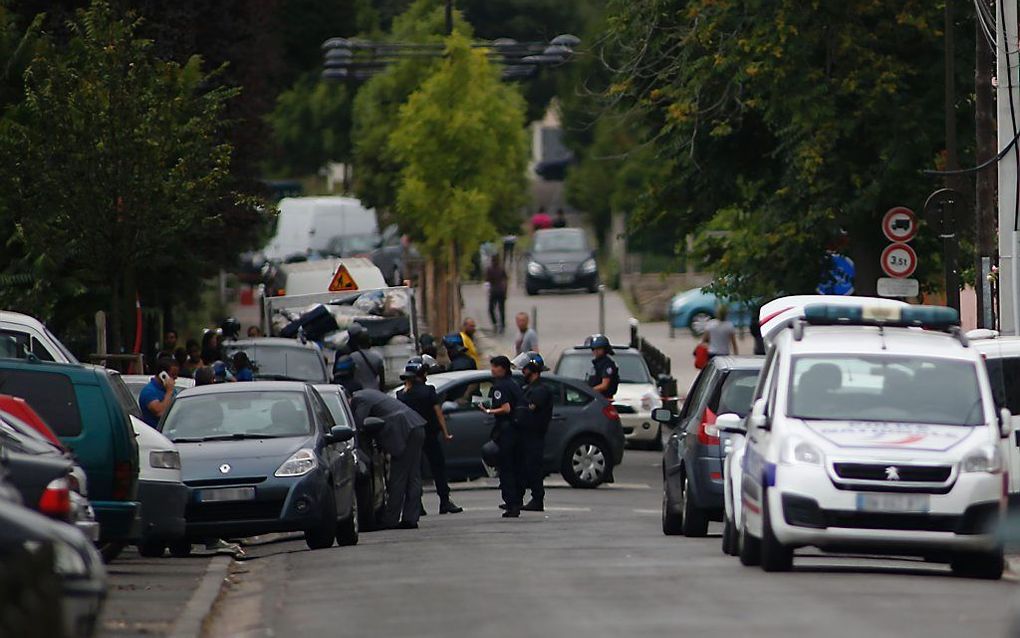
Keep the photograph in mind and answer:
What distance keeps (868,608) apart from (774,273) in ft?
70.0

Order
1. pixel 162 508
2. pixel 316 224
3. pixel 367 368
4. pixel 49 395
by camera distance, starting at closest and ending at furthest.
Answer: pixel 49 395
pixel 162 508
pixel 367 368
pixel 316 224

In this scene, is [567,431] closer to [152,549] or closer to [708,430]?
[708,430]

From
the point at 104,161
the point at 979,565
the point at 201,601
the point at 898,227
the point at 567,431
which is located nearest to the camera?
the point at 201,601

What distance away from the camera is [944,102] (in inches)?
1286

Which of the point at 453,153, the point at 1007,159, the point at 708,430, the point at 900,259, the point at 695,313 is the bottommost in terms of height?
the point at 708,430

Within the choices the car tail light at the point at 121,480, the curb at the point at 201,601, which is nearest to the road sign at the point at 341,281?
the curb at the point at 201,601

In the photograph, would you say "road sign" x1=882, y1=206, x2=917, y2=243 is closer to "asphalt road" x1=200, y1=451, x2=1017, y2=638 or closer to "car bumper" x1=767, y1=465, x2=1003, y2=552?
"asphalt road" x1=200, y1=451, x2=1017, y2=638

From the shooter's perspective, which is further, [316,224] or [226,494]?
[316,224]

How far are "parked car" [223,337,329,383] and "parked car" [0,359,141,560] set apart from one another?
1435 cm

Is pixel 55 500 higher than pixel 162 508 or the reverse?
higher

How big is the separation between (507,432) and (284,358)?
29.8 ft

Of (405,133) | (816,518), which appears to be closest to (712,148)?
(405,133)

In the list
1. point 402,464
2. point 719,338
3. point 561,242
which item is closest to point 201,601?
point 402,464

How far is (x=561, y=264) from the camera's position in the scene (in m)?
67.8
